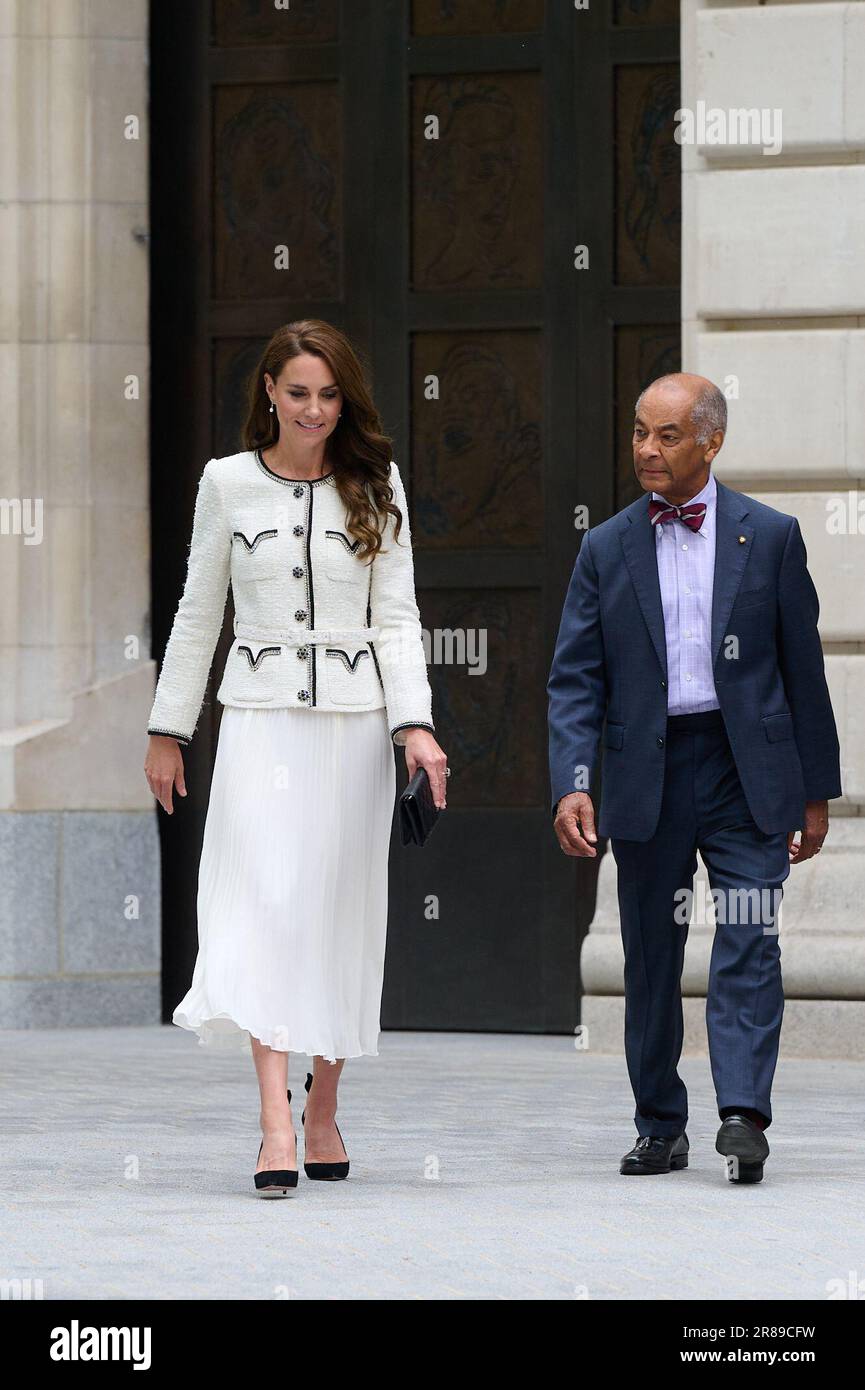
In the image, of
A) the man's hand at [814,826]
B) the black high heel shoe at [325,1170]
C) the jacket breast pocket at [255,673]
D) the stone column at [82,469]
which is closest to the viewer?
the jacket breast pocket at [255,673]

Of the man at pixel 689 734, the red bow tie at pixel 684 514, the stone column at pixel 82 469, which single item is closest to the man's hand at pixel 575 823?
the man at pixel 689 734

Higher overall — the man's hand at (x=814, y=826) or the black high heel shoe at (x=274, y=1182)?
the man's hand at (x=814, y=826)

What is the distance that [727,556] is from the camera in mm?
6465

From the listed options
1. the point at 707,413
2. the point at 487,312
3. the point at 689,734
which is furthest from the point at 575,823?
the point at 487,312

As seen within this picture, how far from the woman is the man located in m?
0.47

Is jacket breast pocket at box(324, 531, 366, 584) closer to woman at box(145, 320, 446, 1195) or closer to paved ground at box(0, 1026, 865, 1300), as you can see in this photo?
woman at box(145, 320, 446, 1195)

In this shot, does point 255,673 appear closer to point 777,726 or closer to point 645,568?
point 645,568

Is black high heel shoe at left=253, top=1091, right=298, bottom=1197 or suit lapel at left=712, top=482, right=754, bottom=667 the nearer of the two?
black high heel shoe at left=253, top=1091, right=298, bottom=1197

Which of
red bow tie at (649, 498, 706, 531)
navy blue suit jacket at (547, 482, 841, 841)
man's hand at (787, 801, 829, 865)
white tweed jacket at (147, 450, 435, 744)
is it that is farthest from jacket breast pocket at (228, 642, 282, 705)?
man's hand at (787, 801, 829, 865)

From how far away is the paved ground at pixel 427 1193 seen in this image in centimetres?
487

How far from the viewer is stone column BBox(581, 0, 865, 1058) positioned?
9.19 m

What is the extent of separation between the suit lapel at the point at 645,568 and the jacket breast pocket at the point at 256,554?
88cm

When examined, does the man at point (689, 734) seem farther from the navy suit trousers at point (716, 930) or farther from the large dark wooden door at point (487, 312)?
the large dark wooden door at point (487, 312)

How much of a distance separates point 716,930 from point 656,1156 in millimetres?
576
